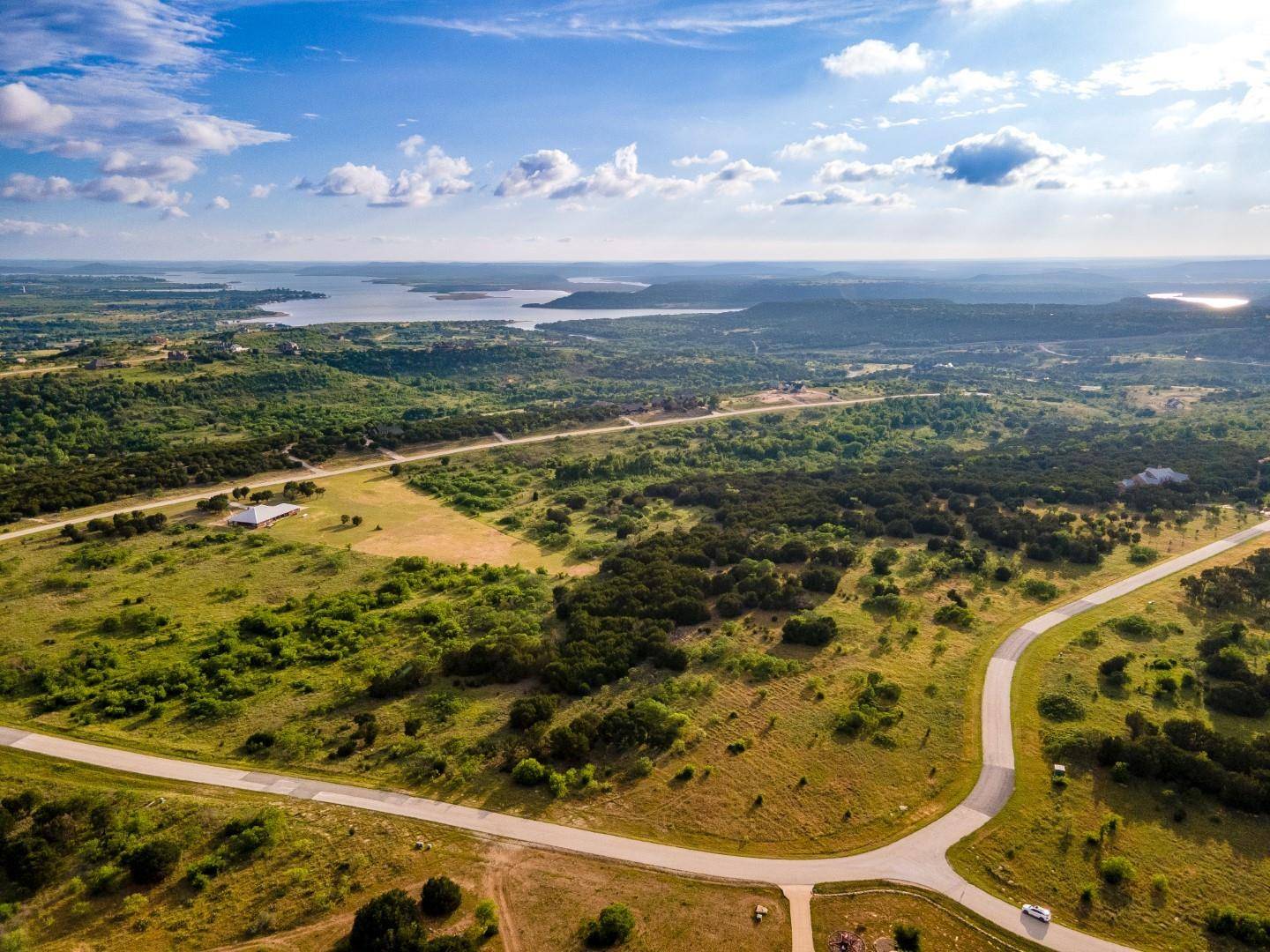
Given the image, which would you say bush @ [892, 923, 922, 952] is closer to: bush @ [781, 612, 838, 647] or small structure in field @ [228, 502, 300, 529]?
bush @ [781, 612, 838, 647]

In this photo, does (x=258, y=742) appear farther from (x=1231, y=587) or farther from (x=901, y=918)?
(x=1231, y=587)

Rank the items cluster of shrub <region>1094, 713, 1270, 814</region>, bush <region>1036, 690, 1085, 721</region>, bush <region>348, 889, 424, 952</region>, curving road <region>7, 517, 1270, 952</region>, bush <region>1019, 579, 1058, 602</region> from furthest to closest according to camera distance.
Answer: bush <region>1019, 579, 1058, 602</region> < bush <region>1036, 690, 1085, 721</region> < cluster of shrub <region>1094, 713, 1270, 814</region> < curving road <region>7, 517, 1270, 952</region> < bush <region>348, 889, 424, 952</region>

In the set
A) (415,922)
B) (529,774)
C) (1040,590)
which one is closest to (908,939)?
(529,774)

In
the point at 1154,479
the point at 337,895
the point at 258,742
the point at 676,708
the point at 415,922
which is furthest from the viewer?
the point at 1154,479

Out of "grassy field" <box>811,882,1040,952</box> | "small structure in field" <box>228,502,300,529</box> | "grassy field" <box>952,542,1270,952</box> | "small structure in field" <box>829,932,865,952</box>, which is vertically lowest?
"grassy field" <box>952,542,1270,952</box>

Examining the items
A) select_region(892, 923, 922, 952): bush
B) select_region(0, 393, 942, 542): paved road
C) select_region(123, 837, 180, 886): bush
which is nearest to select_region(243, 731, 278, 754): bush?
select_region(123, 837, 180, 886): bush

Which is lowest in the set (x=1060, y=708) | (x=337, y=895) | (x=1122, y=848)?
(x=1122, y=848)
